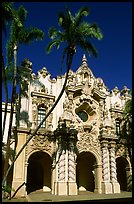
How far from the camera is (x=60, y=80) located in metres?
25.9

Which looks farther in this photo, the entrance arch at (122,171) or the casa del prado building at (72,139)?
the entrance arch at (122,171)

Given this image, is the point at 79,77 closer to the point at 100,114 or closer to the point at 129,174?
the point at 100,114

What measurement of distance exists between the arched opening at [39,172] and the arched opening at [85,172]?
3628 mm

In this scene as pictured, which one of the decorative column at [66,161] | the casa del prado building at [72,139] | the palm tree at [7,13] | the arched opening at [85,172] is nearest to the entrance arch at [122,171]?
the casa del prado building at [72,139]

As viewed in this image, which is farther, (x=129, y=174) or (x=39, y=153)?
(x=129, y=174)

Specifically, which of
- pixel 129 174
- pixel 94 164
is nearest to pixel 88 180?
pixel 94 164

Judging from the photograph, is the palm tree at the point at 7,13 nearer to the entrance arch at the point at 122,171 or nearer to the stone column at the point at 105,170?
the stone column at the point at 105,170

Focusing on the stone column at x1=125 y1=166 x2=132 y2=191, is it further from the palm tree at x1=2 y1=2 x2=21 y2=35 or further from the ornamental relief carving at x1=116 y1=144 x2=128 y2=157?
the palm tree at x1=2 y1=2 x2=21 y2=35

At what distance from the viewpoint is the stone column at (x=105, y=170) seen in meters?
22.8

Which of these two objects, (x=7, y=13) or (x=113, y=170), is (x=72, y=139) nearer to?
(x=113, y=170)

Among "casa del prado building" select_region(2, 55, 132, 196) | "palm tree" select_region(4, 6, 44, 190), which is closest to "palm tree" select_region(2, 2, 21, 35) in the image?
"palm tree" select_region(4, 6, 44, 190)

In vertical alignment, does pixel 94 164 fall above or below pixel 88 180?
above

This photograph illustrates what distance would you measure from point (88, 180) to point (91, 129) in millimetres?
6016

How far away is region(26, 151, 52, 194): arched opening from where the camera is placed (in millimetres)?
23469
